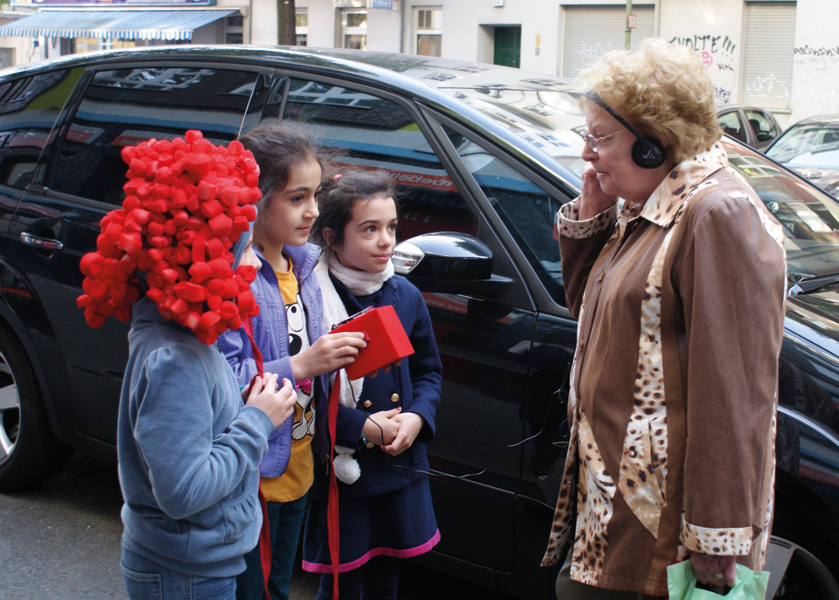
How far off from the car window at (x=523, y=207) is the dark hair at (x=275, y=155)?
688 mm

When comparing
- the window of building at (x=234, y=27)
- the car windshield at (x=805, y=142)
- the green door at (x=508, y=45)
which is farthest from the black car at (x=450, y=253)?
the window of building at (x=234, y=27)

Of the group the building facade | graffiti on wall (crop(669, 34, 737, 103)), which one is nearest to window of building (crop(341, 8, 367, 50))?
the building facade

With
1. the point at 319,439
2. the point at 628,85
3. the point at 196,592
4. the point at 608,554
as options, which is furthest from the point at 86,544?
the point at 628,85

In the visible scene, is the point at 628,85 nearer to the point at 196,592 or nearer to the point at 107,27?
the point at 196,592

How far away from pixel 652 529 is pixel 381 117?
1.69 meters

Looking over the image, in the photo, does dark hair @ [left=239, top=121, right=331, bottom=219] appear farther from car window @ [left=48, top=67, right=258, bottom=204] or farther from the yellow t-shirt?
car window @ [left=48, top=67, right=258, bottom=204]

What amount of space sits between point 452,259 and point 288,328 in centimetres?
56

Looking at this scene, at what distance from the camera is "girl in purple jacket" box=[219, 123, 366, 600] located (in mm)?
1948

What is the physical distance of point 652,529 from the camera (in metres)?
1.63

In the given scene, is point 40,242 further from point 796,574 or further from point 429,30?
point 429,30

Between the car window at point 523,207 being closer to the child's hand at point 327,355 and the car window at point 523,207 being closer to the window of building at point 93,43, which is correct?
the child's hand at point 327,355

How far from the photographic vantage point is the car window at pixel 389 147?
2654 millimetres

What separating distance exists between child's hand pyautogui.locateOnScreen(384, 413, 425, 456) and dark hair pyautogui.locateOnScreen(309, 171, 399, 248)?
0.50 m

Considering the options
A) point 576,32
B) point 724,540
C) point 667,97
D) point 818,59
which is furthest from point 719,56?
point 724,540
